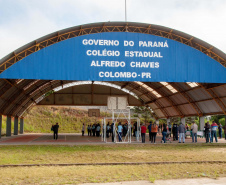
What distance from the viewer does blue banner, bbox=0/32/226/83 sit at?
22.0 metres

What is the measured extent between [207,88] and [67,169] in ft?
62.7

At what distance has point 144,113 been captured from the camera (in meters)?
64.9

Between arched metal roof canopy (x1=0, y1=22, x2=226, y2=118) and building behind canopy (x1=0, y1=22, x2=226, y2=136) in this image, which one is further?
arched metal roof canopy (x1=0, y1=22, x2=226, y2=118)

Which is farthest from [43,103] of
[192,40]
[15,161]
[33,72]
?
[15,161]

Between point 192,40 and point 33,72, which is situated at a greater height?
point 192,40

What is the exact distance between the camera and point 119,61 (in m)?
22.7

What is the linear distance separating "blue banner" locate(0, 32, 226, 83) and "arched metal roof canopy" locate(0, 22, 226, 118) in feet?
3.87

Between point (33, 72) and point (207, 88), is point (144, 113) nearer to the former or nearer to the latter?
point (207, 88)

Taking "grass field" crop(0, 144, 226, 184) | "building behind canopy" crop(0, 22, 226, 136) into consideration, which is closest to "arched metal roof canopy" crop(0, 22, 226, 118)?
"building behind canopy" crop(0, 22, 226, 136)

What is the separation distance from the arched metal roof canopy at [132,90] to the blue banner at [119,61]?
1.18m

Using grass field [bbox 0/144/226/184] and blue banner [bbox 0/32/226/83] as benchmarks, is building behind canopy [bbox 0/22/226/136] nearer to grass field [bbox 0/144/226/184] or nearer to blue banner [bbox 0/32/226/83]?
blue banner [bbox 0/32/226/83]

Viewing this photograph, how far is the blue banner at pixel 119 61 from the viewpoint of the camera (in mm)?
22031

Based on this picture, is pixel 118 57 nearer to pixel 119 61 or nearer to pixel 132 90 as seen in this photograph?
pixel 119 61

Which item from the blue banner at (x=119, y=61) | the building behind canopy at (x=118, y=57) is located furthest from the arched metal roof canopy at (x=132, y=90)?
the blue banner at (x=119, y=61)
